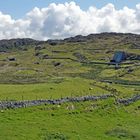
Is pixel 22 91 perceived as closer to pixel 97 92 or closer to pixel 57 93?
pixel 57 93

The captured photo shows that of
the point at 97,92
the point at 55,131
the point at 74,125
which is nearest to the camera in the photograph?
the point at 55,131

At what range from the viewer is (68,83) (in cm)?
9112

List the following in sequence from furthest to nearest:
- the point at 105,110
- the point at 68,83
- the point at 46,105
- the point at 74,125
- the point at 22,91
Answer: the point at 68,83
the point at 22,91
the point at 105,110
the point at 46,105
the point at 74,125

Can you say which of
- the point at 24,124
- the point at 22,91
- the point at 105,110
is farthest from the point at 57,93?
the point at 24,124

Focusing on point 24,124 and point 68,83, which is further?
point 68,83

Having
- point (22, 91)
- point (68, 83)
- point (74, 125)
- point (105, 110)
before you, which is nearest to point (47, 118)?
point (74, 125)

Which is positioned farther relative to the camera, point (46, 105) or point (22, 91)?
point (22, 91)

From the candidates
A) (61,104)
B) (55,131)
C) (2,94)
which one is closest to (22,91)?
(2,94)

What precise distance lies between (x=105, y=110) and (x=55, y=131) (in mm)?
18242

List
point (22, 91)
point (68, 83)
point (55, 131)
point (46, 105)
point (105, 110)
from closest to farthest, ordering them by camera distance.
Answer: point (55, 131) < point (46, 105) < point (105, 110) < point (22, 91) < point (68, 83)

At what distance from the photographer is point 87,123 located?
6050cm

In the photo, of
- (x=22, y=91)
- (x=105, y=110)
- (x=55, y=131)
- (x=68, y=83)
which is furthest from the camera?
(x=68, y=83)

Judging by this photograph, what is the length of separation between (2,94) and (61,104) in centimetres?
1230

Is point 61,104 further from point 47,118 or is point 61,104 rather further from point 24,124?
point 24,124
